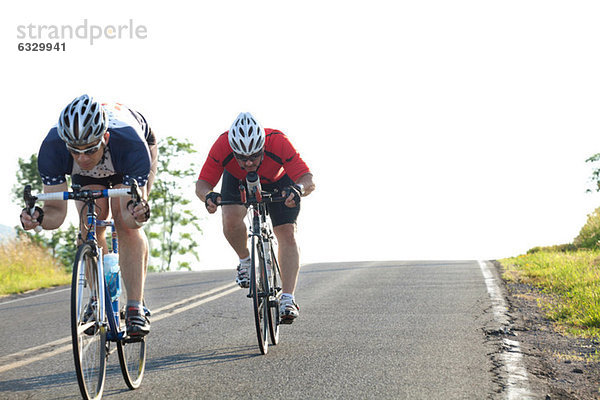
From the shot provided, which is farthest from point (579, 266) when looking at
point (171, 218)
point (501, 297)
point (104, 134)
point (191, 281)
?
point (171, 218)

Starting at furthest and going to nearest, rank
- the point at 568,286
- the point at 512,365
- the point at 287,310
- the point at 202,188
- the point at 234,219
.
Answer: the point at 568,286
the point at 234,219
the point at 202,188
the point at 287,310
the point at 512,365

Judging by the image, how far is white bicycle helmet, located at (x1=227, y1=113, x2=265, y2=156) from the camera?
6.00 metres

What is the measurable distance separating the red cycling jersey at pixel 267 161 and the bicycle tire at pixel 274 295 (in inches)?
28.4

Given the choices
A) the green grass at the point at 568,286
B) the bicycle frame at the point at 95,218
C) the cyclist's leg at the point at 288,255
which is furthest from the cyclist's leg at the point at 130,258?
the green grass at the point at 568,286

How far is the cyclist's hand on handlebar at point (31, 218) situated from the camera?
4498 millimetres

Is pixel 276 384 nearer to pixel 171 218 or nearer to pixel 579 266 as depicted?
pixel 579 266

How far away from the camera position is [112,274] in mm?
4680

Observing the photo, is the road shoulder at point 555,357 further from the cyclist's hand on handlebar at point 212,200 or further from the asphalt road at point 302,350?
the cyclist's hand on handlebar at point 212,200

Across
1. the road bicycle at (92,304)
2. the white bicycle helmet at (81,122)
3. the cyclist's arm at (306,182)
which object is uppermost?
the white bicycle helmet at (81,122)

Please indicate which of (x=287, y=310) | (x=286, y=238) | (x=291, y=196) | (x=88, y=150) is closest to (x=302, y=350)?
(x=287, y=310)

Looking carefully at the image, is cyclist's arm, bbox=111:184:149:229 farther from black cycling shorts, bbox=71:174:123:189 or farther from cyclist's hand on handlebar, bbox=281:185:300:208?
cyclist's hand on handlebar, bbox=281:185:300:208

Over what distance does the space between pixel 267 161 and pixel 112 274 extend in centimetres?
239

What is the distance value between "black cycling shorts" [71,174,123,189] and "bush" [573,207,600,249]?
54.5 feet

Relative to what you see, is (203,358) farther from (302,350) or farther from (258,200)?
(258,200)
